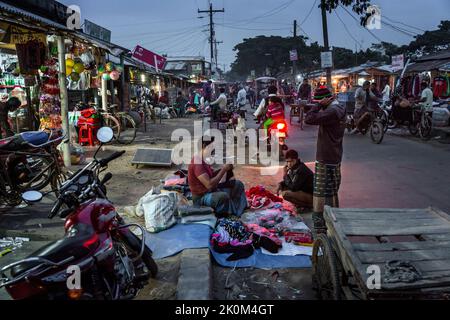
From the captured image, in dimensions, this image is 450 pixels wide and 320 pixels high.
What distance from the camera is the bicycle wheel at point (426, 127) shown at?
13219 millimetres

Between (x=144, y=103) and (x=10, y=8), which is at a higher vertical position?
(x=10, y=8)

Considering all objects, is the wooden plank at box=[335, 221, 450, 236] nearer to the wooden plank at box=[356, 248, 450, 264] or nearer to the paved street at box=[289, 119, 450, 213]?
the wooden plank at box=[356, 248, 450, 264]

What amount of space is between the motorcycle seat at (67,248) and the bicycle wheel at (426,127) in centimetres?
1277

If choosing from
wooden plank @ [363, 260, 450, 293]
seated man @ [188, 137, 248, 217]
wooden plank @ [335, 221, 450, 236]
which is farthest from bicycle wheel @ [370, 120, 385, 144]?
wooden plank @ [363, 260, 450, 293]

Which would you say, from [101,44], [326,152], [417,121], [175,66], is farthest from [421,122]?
[175,66]

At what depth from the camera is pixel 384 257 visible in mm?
3031

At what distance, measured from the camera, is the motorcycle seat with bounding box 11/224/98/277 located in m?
2.51

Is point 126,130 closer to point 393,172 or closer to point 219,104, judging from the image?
point 219,104

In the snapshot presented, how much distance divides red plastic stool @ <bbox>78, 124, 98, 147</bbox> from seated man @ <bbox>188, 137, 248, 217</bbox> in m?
7.29

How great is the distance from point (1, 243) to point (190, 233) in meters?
2.38

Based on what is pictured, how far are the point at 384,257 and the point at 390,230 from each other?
1.90 ft
